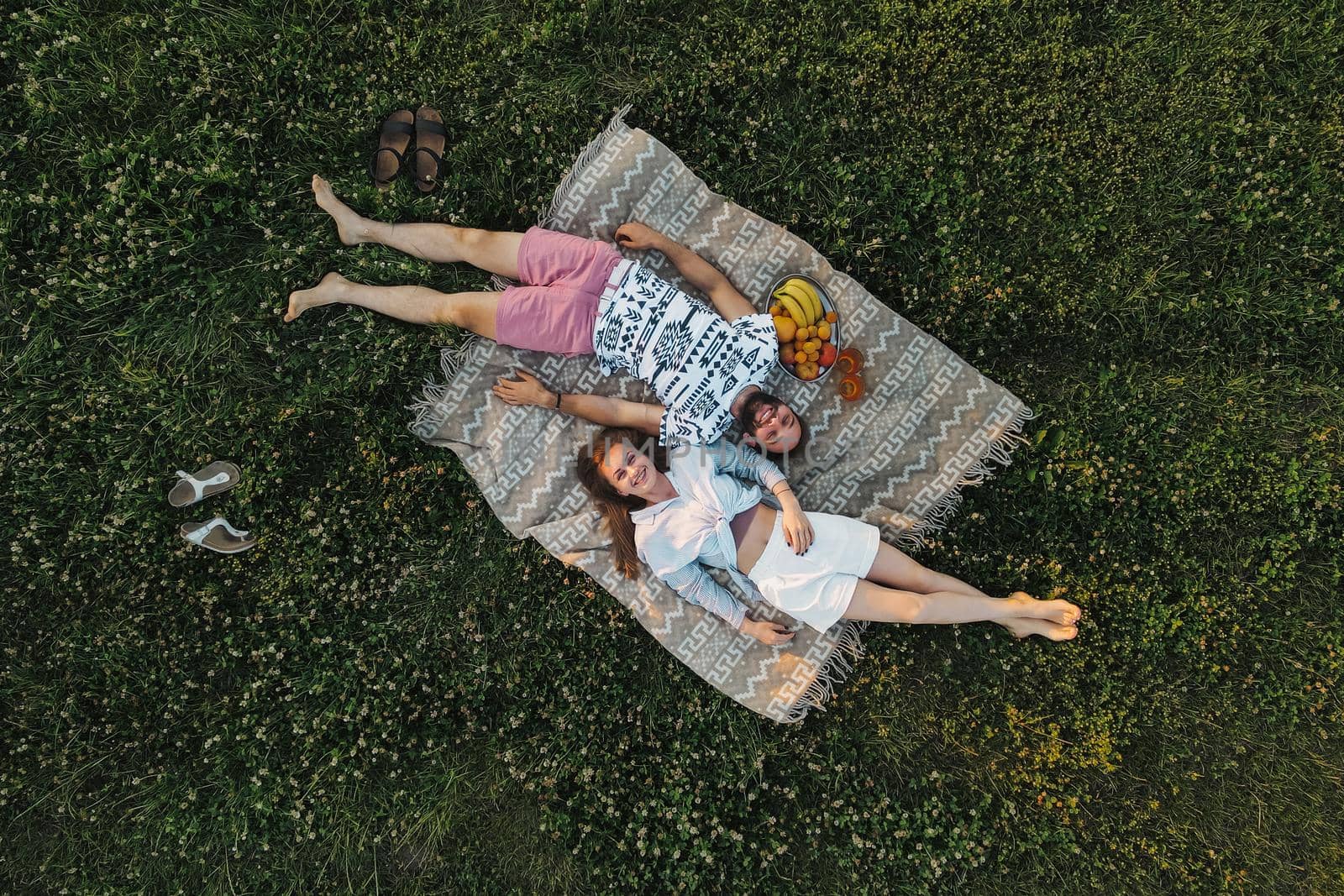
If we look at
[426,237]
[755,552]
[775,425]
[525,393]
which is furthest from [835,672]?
[426,237]

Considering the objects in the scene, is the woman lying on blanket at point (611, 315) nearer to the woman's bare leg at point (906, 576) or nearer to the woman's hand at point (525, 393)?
the woman's hand at point (525, 393)

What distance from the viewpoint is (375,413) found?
564 cm

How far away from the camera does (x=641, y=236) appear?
554 centimetres

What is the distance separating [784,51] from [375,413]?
4.47m

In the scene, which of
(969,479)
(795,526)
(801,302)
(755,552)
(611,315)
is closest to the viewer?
(795,526)

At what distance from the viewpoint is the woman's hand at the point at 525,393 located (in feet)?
18.0

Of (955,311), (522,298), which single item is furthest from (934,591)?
(522,298)

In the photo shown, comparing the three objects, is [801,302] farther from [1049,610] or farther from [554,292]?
[1049,610]

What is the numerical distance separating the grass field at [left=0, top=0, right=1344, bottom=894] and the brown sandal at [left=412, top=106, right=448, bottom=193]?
5.2 inches

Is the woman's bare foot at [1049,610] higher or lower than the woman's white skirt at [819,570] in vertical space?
higher

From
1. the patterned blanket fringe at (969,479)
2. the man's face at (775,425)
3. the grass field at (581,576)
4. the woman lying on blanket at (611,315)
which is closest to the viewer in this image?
the man's face at (775,425)

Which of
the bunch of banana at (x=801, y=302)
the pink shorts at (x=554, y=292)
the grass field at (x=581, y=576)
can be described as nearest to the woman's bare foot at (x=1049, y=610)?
the grass field at (x=581, y=576)

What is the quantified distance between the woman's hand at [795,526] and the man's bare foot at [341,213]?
13.0ft

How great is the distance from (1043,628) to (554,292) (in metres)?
4.61
